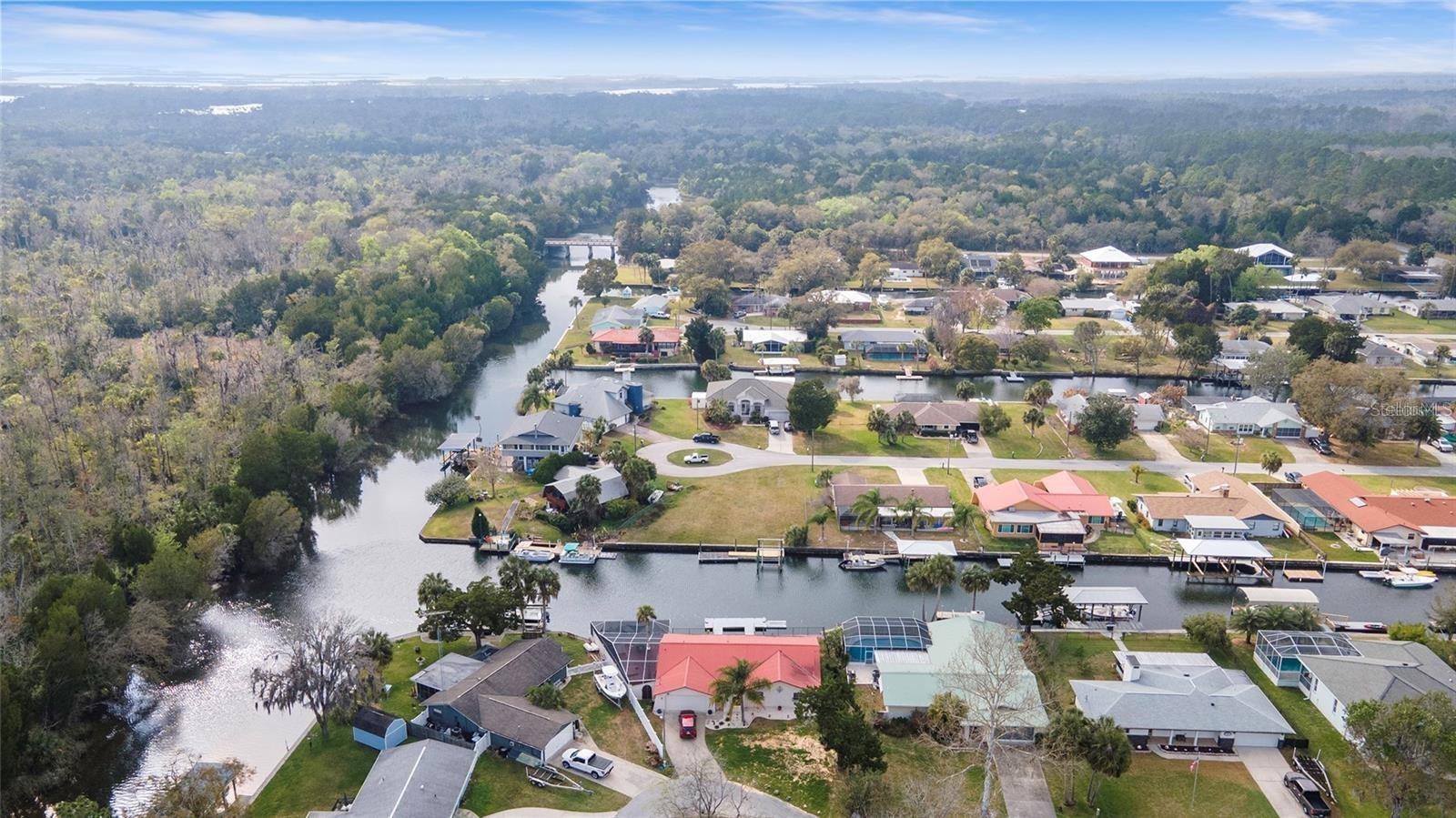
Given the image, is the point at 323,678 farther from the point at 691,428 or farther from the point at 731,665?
the point at 691,428

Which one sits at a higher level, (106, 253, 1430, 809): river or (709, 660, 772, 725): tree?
(709, 660, 772, 725): tree

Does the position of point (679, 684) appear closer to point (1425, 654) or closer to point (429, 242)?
point (1425, 654)

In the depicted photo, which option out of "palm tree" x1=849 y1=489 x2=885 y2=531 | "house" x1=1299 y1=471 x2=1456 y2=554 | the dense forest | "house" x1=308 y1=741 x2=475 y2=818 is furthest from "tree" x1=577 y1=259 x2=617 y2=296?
"house" x1=308 y1=741 x2=475 y2=818

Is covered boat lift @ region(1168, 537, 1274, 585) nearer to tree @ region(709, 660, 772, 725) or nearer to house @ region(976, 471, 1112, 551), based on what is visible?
house @ region(976, 471, 1112, 551)

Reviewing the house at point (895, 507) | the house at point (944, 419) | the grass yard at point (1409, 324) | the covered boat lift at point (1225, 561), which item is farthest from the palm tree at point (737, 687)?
the grass yard at point (1409, 324)

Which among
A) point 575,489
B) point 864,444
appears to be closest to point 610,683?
point 575,489

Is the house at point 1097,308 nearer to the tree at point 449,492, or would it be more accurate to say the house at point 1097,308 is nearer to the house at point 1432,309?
the house at point 1432,309

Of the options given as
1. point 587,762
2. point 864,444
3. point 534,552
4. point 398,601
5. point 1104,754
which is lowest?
point 398,601
